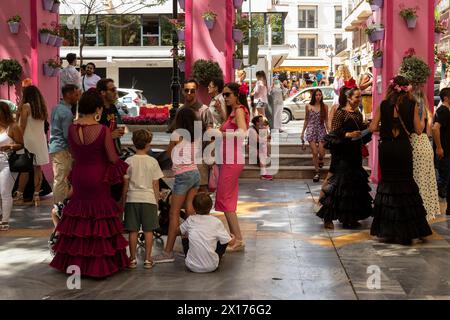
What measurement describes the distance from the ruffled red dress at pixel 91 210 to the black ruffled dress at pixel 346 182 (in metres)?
3.34

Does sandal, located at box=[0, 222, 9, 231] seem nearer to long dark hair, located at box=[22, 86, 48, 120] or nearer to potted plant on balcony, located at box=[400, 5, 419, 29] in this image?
long dark hair, located at box=[22, 86, 48, 120]

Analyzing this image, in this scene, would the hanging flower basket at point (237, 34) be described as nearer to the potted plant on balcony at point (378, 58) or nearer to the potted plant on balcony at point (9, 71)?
the potted plant on balcony at point (378, 58)

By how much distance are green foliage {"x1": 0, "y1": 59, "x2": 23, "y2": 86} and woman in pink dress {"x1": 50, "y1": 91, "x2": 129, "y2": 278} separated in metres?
7.27

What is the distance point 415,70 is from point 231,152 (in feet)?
19.2

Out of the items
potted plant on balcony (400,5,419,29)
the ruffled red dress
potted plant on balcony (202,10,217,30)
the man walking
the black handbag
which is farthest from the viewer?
potted plant on balcony (202,10,217,30)

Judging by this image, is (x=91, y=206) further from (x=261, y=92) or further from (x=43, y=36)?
(x=261, y=92)

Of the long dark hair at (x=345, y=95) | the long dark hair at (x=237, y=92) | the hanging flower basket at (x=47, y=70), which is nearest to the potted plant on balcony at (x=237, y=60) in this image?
the hanging flower basket at (x=47, y=70)

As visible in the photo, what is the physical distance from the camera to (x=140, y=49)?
4253 centimetres

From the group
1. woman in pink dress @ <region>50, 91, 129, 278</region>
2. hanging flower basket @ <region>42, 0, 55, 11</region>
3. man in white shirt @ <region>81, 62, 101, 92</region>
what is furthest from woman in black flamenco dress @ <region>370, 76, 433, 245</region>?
man in white shirt @ <region>81, 62, 101, 92</region>

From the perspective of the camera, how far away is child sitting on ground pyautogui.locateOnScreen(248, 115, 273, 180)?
588 inches

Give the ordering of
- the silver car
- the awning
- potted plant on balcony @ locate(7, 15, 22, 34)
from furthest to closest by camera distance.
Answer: the awning
the silver car
potted plant on balcony @ locate(7, 15, 22, 34)

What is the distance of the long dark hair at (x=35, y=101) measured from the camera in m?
10.7

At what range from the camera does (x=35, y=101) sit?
10891 millimetres

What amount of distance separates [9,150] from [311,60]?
70303 millimetres
